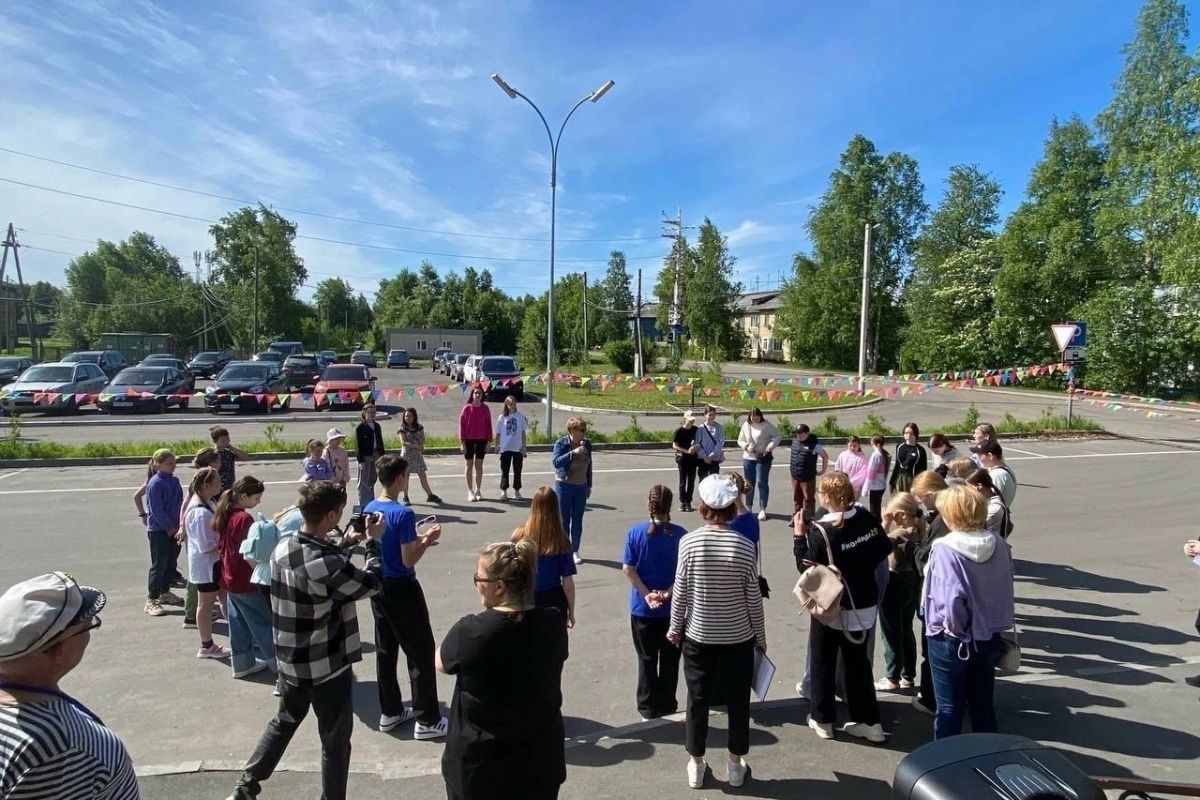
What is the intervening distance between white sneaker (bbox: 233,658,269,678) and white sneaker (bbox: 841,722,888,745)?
14.4 ft

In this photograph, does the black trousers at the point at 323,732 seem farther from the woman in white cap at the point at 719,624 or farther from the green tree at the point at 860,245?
the green tree at the point at 860,245

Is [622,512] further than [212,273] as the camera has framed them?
No

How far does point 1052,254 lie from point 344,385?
37.1 meters

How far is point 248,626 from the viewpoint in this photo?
208 inches

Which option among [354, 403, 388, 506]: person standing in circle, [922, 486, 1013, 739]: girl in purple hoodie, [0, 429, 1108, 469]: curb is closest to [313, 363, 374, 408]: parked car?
[0, 429, 1108, 469]: curb

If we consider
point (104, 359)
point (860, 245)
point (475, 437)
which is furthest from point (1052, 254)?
point (104, 359)

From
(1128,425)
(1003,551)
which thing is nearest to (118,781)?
(1003,551)

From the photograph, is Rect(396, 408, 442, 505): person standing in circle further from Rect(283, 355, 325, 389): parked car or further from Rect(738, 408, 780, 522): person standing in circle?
Rect(283, 355, 325, 389): parked car

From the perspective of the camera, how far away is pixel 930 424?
22594mm

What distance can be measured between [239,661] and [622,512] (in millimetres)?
6402

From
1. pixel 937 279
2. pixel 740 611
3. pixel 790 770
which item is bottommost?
pixel 790 770

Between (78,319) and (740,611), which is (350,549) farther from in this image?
(78,319)

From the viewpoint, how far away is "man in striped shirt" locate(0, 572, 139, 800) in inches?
73.9

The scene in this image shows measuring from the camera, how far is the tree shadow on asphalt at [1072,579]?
7457 millimetres
